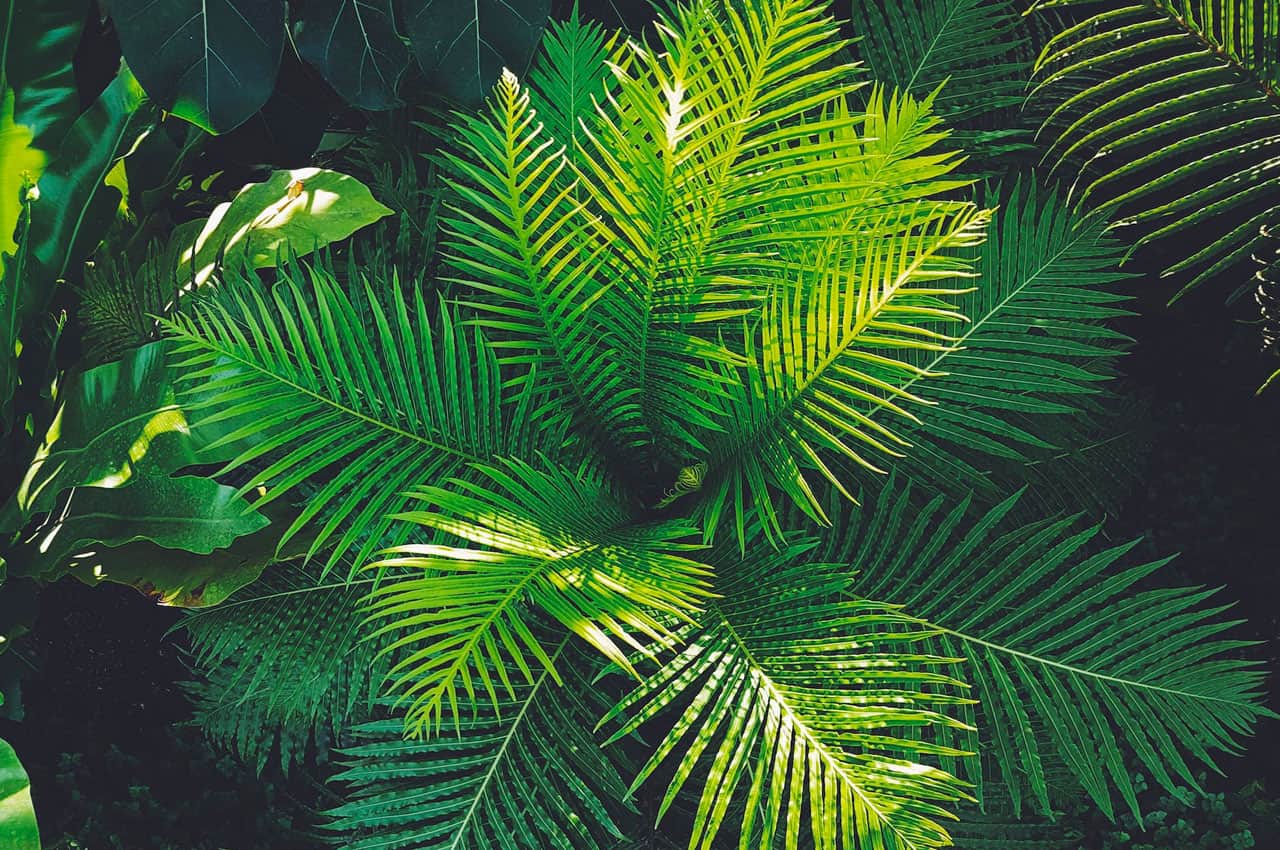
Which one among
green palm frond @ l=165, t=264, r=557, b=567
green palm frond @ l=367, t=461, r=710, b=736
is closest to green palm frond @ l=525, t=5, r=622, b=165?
green palm frond @ l=165, t=264, r=557, b=567

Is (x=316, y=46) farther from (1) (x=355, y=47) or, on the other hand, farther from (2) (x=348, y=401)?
(2) (x=348, y=401)

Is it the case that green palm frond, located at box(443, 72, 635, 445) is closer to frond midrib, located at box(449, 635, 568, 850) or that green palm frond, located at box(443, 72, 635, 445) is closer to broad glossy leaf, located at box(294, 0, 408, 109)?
broad glossy leaf, located at box(294, 0, 408, 109)

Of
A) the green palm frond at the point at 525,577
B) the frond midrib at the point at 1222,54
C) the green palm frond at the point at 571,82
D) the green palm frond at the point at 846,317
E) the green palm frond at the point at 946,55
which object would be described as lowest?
the green palm frond at the point at 525,577

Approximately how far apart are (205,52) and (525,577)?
74cm

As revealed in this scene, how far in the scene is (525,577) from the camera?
0.77 metres

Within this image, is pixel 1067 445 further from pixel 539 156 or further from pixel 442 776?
pixel 442 776

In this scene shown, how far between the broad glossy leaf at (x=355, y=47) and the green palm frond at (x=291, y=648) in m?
0.55

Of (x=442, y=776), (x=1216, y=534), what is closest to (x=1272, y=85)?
(x=1216, y=534)

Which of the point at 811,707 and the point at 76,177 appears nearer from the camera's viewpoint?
the point at 811,707

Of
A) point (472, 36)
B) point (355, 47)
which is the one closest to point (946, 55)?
point (472, 36)

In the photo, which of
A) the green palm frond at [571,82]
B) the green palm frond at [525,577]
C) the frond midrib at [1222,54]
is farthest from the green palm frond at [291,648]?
the frond midrib at [1222,54]

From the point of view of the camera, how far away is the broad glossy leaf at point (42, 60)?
3.72 ft

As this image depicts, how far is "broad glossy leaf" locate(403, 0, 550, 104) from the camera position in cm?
114

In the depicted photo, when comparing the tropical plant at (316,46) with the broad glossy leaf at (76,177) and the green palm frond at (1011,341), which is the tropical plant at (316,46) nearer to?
the broad glossy leaf at (76,177)
